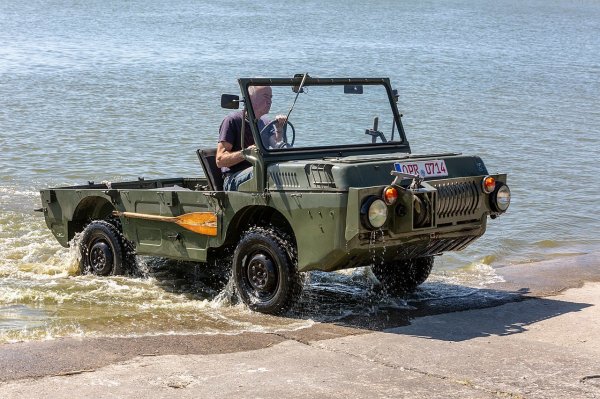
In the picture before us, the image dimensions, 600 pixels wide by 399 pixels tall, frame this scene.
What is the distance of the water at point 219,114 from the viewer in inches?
376

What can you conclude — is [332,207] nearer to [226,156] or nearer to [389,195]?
[389,195]

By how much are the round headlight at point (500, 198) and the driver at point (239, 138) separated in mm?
1778

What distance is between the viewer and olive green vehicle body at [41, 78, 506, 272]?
797 cm

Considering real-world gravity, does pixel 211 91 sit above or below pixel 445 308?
above

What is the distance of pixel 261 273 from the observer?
28.6 ft

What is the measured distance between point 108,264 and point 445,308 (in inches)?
130

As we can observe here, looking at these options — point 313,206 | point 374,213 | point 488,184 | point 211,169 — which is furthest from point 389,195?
point 211,169

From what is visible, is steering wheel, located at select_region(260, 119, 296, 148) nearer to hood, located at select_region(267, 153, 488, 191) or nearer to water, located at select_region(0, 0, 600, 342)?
hood, located at select_region(267, 153, 488, 191)

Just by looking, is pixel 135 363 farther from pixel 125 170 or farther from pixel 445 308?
pixel 125 170

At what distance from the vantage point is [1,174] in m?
17.9

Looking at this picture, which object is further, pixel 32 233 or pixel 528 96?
pixel 528 96

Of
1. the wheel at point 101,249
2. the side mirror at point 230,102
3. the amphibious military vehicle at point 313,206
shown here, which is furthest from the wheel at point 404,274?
the wheel at point 101,249

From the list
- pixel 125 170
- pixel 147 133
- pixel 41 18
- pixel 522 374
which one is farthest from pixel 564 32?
pixel 522 374

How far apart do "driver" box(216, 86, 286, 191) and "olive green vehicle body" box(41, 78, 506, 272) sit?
0.10m
